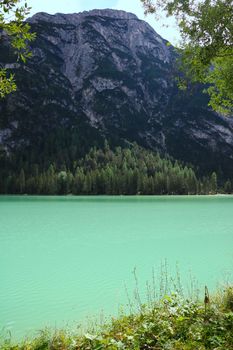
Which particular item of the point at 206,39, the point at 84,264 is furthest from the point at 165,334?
the point at 84,264

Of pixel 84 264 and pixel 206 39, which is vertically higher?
pixel 206 39

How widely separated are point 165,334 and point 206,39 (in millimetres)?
11939

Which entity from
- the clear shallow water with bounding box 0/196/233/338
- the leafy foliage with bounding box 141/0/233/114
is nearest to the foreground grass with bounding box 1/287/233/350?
the clear shallow water with bounding box 0/196/233/338

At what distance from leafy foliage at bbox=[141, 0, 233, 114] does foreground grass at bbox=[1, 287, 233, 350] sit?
9930 millimetres

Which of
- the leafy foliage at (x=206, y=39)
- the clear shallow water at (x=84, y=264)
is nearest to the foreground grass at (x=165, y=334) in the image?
the clear shallow water at (x=84, y=264)

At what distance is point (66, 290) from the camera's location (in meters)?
21.5

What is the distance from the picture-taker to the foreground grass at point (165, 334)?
833 centimetres

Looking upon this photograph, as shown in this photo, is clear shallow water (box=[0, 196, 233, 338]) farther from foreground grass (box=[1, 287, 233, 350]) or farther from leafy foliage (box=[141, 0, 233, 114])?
leafy foliage (box=[141, 0, 233, 114])

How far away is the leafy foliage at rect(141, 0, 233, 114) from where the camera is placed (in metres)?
13.9

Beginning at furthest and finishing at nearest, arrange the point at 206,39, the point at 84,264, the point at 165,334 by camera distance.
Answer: the point at 84,264
the point at 206,39
the point at 165,334

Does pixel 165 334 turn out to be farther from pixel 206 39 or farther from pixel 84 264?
pixel 84 264

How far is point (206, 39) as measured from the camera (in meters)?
14.7

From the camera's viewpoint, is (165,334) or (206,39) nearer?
(165,334)

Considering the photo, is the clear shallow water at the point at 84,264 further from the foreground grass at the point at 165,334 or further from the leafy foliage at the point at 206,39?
the leafy foliage at the point at 206,39
